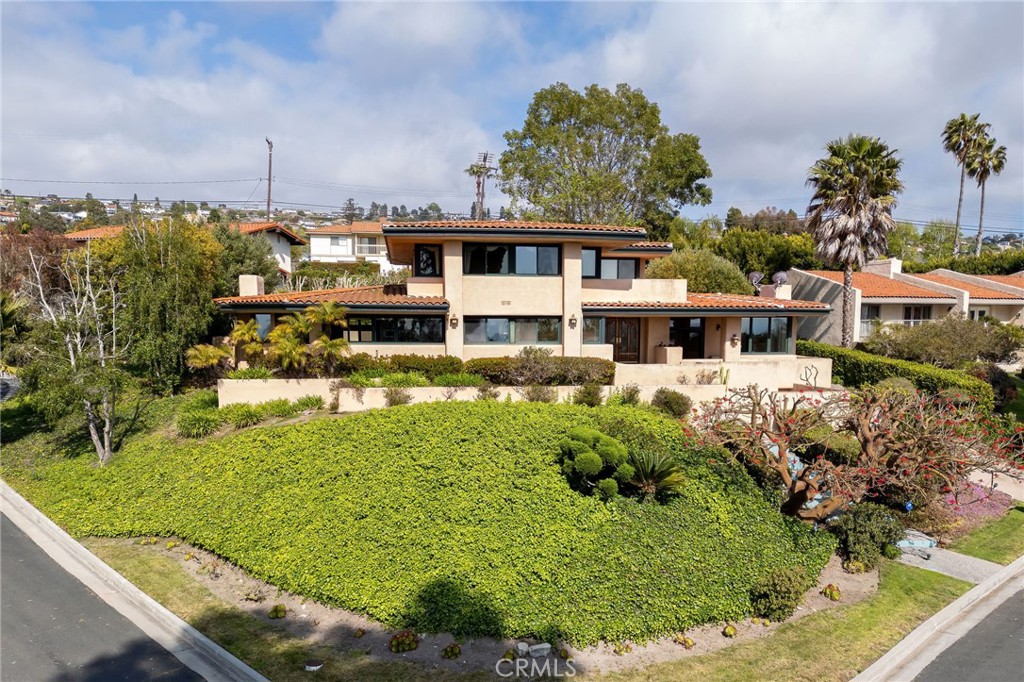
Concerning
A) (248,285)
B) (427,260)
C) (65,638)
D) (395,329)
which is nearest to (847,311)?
(427,260)

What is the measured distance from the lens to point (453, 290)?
23734mm

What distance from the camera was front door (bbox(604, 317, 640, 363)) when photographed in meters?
27.2

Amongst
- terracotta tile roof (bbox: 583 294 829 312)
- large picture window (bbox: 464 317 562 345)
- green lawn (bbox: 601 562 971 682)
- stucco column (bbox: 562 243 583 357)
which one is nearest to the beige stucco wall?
terracotta tile roof (bbox: 583 294 829 312)

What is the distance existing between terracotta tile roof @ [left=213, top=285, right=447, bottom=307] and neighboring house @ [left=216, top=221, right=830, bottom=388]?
0.13 feet

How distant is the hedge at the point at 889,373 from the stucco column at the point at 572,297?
10.4 meters

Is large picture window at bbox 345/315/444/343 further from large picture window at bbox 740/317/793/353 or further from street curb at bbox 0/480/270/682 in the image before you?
large picture window at bbox 740/317/793/353

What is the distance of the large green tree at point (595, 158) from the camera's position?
131 ft

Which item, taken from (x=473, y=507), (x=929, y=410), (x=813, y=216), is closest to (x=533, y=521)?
(x=473, y=507)

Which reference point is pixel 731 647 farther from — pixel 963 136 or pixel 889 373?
pixel 963 136

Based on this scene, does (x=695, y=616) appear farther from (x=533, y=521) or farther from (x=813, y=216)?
(x=813, y=216)

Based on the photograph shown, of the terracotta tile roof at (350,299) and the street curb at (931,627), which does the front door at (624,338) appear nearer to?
the terracotta tile roof at (350,299)

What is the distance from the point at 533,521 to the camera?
12.6 meters

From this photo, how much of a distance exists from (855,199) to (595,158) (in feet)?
57.1

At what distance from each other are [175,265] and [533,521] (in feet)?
61.8
